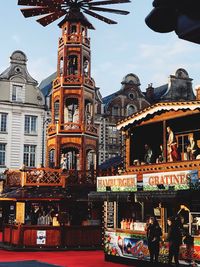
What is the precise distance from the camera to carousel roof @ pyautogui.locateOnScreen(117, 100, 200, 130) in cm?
1670

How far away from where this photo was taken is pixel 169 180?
53.0 feet

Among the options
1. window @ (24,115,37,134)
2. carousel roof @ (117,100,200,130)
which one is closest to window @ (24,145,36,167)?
window @ (24,115,37,134)

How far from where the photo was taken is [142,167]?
62.6 feet

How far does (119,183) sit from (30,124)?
26009 millimetres

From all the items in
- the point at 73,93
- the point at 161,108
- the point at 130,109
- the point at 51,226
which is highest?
the point at 130,109

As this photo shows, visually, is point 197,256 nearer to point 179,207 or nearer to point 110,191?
point 179,207

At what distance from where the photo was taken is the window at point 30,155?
42422mm

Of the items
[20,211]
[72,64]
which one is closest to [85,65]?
[72,64]

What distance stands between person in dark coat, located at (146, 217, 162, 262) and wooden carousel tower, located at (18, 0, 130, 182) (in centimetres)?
1112

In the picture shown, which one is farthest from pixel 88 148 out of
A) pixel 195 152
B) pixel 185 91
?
pixel 185 91

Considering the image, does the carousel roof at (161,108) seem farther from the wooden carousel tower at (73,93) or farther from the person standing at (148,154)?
the wooden carousel tower at (73,93)

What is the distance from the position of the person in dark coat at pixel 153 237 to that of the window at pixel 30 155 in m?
27.9

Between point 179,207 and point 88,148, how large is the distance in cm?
1094

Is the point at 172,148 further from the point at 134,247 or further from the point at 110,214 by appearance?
the point at 134,247
